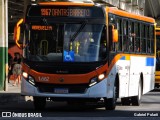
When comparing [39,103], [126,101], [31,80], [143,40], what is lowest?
[126,101]

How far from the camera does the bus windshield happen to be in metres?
18.5

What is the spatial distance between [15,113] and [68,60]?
6.89ft

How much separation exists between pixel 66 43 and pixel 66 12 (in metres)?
0.95

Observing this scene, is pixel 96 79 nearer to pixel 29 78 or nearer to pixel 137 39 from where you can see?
pixel 29 78

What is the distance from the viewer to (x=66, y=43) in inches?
732

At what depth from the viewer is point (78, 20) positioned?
18812mm

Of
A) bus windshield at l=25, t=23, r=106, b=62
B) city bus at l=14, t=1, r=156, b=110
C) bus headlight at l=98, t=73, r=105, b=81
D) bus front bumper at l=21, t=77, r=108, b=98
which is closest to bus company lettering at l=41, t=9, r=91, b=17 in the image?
city bus at l=14, t=1, r=156, b=110

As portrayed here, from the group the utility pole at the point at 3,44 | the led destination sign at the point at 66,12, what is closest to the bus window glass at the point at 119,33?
the led destination sign at the point at 66,12

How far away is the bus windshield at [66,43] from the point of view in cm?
1853

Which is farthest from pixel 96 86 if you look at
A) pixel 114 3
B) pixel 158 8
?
pixel 158 8

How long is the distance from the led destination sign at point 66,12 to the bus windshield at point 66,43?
31 cm

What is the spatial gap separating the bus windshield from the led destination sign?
0.31m

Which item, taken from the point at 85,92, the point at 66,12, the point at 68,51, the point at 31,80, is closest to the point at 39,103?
the point at 31,80

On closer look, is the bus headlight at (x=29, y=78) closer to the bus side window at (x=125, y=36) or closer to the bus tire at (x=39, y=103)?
the bus tire at (x=39, y=103)
